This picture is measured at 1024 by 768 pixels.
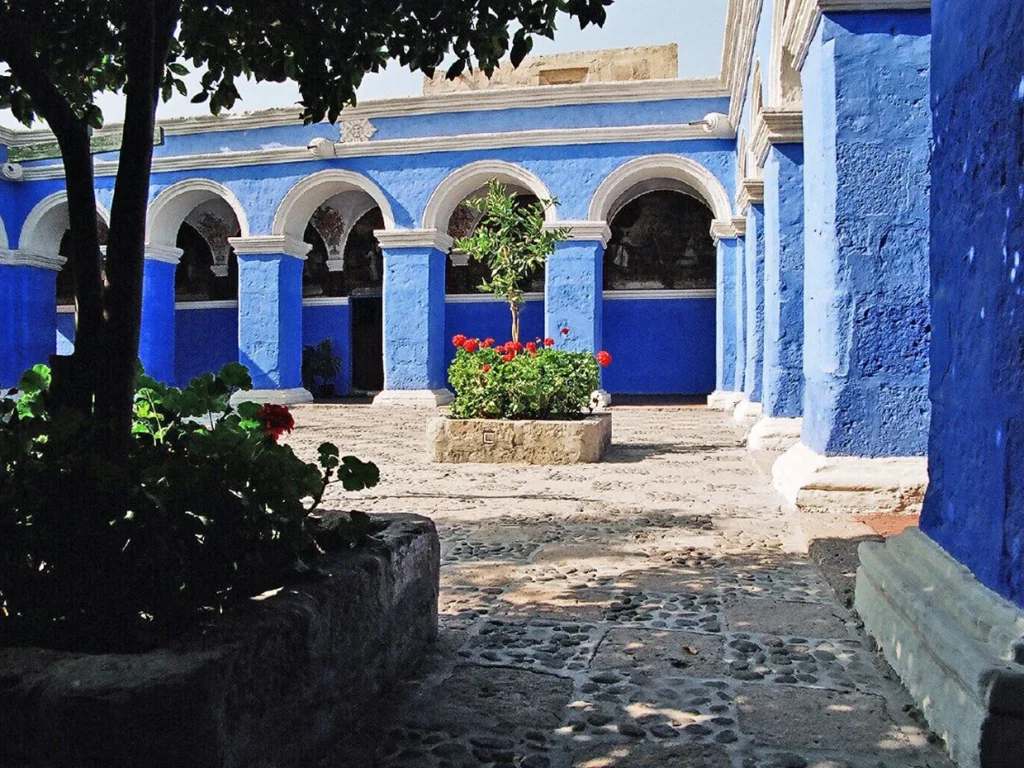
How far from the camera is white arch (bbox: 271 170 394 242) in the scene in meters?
15.8

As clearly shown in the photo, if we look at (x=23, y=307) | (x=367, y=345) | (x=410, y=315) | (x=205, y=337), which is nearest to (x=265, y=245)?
(x=410, y=315)

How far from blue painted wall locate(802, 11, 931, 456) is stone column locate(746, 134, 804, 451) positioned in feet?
7.92

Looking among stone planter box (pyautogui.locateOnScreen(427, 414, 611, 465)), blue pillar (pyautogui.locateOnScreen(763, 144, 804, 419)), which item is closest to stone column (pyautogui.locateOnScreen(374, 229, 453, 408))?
stone planter box (pyautogui.locateOnScreen(427, 414, 611, 465))

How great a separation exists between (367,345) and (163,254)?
5706mm

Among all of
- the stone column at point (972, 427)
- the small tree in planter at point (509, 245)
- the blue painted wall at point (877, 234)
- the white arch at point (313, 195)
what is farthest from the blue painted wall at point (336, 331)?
the stone column at point (972, 427)

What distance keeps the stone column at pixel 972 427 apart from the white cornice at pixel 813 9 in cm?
243

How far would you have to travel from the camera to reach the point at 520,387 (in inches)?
312

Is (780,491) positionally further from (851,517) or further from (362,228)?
(362,228)

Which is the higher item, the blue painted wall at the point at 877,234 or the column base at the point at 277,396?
the blue painted wall at the point at 877,234

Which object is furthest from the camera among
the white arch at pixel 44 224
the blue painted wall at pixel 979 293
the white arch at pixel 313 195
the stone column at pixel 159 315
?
the white arch at pixel 44 224

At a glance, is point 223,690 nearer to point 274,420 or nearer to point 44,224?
point 274,420

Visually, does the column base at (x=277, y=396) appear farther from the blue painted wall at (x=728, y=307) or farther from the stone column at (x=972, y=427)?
the stone column at (x=972, y=427)

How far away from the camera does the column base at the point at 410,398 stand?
50.4 feet

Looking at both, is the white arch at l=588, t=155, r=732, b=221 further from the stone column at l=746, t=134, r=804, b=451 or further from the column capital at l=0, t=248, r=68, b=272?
the column capital at l=0, t=248, r=68, b=272
